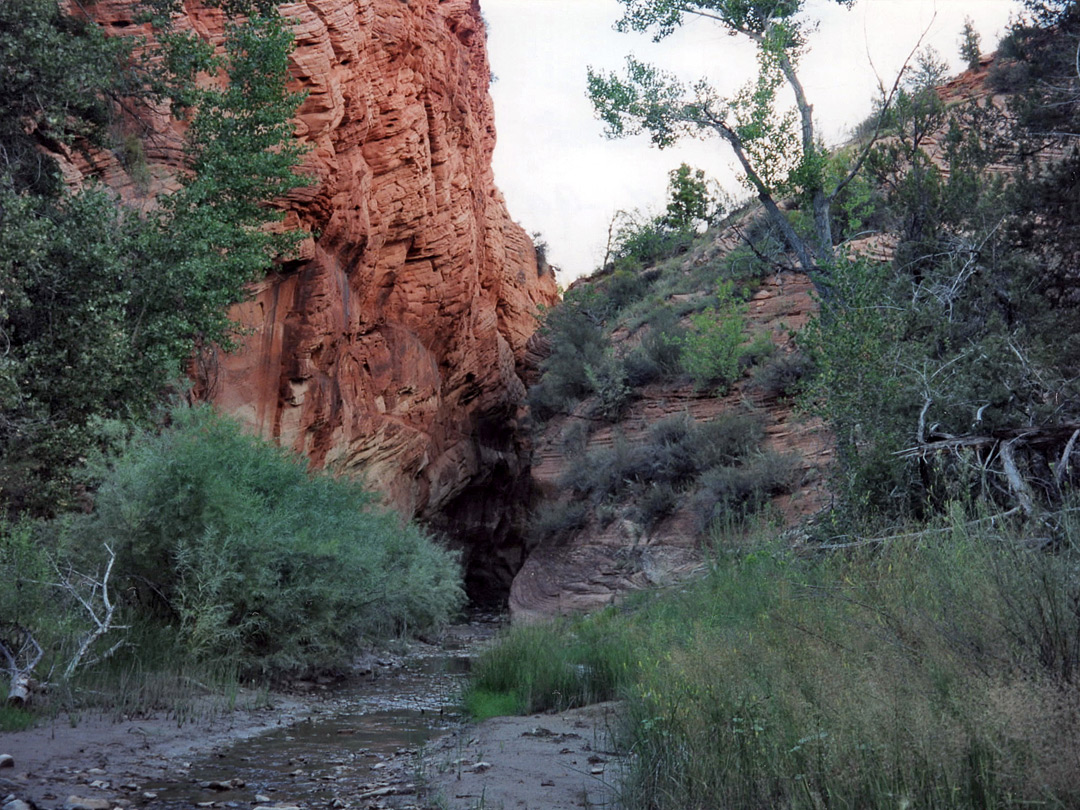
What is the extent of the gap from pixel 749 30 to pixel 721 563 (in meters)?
14.1

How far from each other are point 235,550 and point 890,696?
28.4ft

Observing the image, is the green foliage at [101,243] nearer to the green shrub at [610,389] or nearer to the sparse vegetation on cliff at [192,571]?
the sparse vegetation on cliff at [192,571]

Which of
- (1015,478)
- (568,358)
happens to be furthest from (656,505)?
(1015,478)

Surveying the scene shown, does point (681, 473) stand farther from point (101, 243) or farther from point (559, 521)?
A: point (101, 243)

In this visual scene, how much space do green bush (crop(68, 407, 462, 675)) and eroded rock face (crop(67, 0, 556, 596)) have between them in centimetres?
665

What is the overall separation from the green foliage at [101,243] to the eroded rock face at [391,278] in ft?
4.77

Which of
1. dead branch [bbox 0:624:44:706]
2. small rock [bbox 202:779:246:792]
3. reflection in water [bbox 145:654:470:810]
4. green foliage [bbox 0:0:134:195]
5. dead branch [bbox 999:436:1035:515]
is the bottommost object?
reflection in water [bbox 145:654:470:810]

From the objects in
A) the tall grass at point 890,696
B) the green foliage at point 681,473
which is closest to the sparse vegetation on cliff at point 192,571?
the tall grass at point 890,696

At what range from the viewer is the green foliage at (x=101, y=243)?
11508mm

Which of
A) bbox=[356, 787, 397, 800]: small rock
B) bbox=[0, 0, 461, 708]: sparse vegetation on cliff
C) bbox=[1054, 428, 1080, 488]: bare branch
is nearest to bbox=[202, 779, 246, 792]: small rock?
bbox=[356, 787, 397, 800]: small rock

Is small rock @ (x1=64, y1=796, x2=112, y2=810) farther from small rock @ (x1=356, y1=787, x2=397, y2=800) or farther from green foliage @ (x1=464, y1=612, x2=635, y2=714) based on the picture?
green foliage @ (x1=464, y1=612, x2=635, y2=714)

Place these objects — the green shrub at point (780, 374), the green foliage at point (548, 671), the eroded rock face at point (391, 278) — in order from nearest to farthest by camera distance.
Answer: the green foliage at point (548, 671)
the green shrub at point (780, 374)
the eroded rock face at point (391, 278)

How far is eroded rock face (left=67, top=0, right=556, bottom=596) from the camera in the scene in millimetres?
20094

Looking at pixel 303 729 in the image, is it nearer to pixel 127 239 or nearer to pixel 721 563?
pixel 721 563
